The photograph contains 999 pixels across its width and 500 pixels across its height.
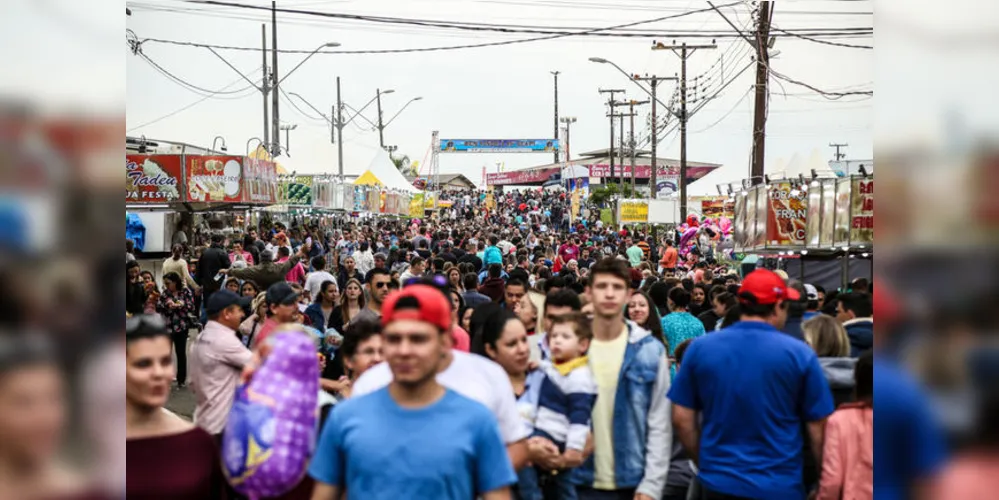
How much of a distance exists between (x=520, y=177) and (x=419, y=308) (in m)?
148

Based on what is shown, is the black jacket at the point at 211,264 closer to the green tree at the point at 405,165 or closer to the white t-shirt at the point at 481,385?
the white t-shirt at the point at 481,385

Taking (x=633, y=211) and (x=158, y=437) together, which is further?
(x=633, y=211)

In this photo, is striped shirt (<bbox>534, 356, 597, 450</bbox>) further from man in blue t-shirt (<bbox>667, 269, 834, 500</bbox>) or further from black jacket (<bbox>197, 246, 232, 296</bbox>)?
black jacket (<bbox>197, 246, 232, 296</bbox>)

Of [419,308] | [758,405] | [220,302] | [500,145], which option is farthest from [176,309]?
[500,145]

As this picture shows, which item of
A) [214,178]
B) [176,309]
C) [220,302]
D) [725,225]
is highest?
[214,178]

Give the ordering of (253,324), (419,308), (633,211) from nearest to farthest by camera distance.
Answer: (419,308)
(253,324)
(633,211)

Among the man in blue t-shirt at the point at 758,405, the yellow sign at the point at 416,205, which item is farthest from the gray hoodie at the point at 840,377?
the yellow sign at the point at 416,205

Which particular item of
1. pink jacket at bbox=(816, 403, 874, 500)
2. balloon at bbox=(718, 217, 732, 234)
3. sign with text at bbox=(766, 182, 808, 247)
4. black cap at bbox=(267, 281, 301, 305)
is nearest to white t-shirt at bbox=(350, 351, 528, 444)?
pink jacket at bbox=(816, 403, 874, 500)

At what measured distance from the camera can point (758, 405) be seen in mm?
5098

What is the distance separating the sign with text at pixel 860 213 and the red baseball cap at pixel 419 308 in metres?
9.18

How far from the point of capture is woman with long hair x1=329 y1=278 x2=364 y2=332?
430 inches

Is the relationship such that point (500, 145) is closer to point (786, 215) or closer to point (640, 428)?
point (786, 215)
